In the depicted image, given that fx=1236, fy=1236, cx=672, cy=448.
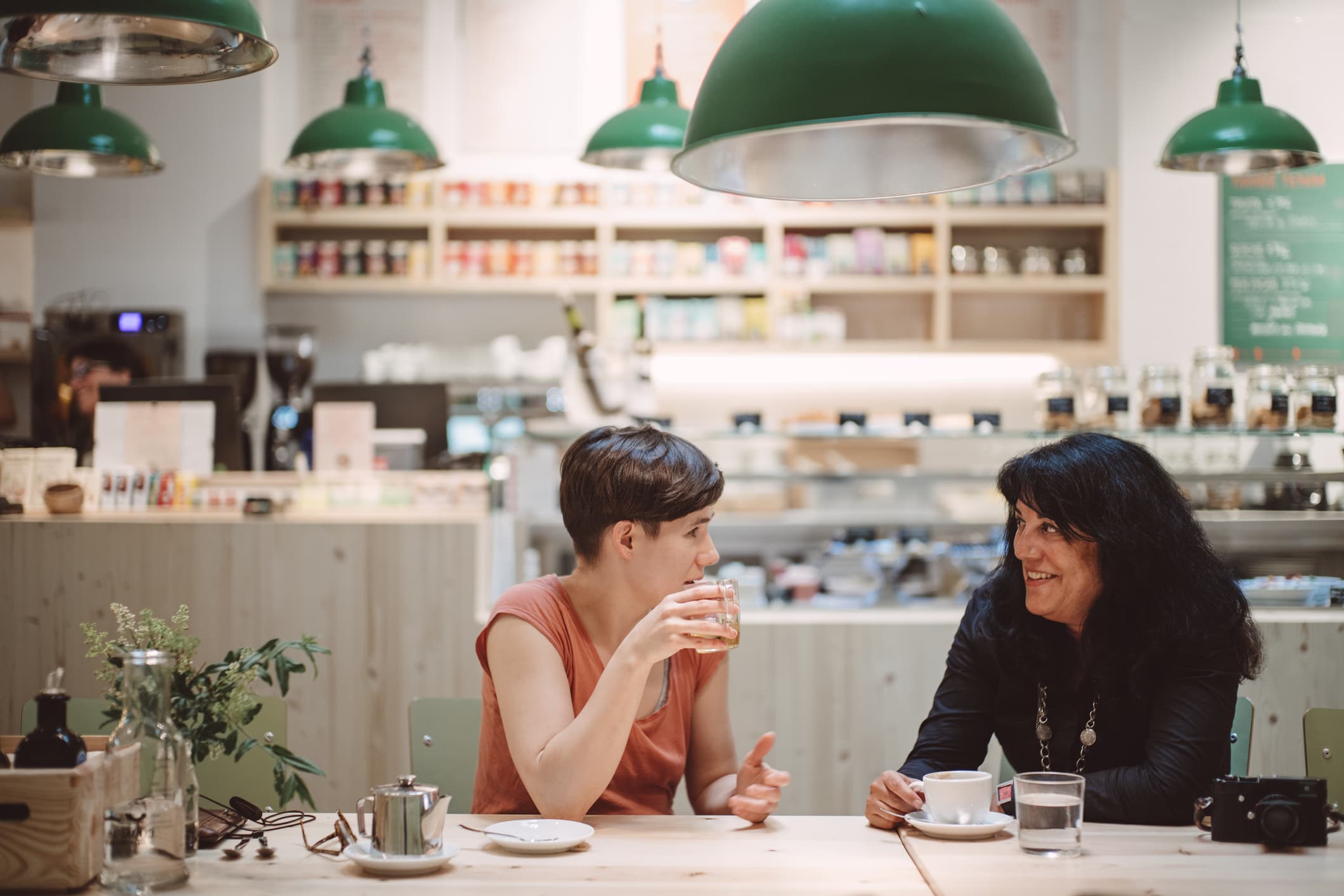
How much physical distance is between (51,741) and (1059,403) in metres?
2.68

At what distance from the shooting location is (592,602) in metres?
1.99

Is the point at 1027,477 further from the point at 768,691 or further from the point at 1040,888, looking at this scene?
the point at 768,691

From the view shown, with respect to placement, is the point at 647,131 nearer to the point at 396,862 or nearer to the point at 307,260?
the point at 396,862

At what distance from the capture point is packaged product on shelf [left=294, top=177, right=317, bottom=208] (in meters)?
5.61

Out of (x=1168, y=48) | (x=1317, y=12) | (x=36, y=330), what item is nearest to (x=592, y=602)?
(x=36, y=330)

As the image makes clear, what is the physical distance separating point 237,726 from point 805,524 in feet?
13.6

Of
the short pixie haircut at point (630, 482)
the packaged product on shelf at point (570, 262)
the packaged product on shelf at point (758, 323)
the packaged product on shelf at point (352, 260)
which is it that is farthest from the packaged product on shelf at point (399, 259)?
the short pixie haircut at point (630, 482)

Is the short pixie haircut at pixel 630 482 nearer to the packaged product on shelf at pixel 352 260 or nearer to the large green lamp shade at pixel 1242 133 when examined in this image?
the large green lamp shade at pixel 1242 133

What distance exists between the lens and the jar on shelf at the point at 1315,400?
3.21m

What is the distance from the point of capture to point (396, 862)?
1.50 m

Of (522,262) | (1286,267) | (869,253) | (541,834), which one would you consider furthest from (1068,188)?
(541,834)

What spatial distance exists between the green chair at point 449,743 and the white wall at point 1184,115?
425 centimetres

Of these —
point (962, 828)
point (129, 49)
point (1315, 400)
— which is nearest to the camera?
point (962, 828)

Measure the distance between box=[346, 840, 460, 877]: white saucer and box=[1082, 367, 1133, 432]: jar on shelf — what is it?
2.37 meters
